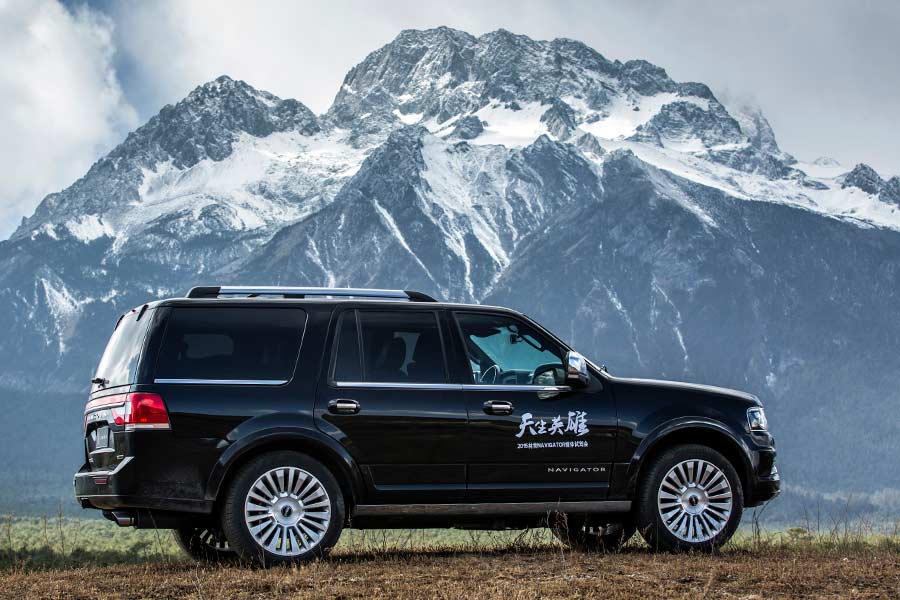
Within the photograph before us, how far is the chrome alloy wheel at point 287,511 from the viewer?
9594 mm

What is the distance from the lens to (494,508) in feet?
33.0

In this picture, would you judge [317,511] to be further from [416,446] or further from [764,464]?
[764,464]

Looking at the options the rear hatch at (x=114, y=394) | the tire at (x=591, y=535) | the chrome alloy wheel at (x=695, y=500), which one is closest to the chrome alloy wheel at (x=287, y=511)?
the rear hatch at (x=114, y=394)

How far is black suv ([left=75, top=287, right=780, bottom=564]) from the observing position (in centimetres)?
950

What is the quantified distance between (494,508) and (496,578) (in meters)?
1.21

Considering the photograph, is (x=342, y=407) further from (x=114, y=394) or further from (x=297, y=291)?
(x=114, y=394)

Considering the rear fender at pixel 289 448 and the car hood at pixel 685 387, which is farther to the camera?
the car hood at pixel 685 387

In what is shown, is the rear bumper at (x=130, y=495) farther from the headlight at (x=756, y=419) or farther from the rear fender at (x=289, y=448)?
the headlight at (x=756, y=419)

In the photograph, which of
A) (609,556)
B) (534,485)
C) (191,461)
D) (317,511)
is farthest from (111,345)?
(609,556)

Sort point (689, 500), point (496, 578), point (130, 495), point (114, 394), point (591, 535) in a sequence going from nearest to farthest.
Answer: point (496, 578)
point (130, 495)
point (114, 394)
point (689, 500)
point (591, 535)

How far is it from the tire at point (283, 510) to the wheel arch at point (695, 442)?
2.64m

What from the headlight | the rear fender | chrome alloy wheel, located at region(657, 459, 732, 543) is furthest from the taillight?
the headlight

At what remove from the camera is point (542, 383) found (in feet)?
34.0

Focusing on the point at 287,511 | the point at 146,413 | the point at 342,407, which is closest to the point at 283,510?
the point at 287,511
